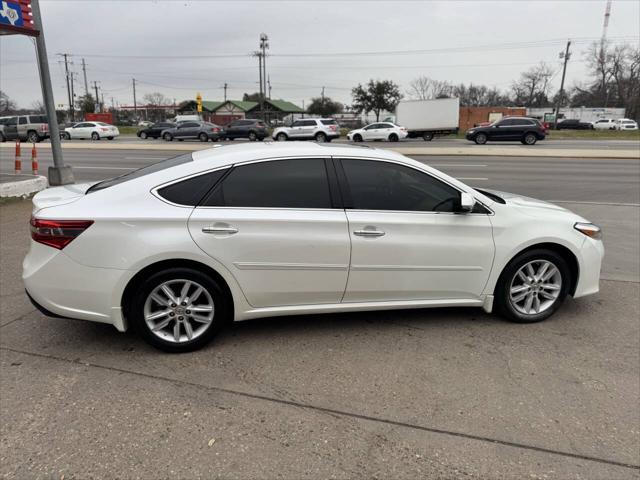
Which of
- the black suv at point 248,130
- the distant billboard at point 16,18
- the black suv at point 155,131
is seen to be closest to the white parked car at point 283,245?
the distant billboard at point 16,18

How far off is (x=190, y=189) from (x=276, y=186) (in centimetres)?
63

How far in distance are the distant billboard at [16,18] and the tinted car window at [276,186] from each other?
8659 millimetres

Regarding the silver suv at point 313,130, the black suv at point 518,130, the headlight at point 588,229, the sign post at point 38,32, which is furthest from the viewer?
the silver suv at point 313,130

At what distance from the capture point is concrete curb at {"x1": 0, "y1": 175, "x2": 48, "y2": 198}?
31.8ft

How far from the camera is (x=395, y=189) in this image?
12.5ft

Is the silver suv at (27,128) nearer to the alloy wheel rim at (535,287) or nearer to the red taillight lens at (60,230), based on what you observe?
the red taillight lens at (60,230)

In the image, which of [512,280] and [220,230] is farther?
[512,280]

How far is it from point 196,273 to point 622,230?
22.8ft

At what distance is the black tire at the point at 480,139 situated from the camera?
1172 inches

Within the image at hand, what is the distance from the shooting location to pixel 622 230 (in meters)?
7.46

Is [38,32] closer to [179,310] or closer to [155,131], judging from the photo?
[179,310]

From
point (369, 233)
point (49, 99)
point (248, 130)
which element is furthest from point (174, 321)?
point (248, 130)

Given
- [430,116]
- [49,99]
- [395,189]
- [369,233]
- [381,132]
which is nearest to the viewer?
[369,233]

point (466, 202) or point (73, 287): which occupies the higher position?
point (466, 202)
